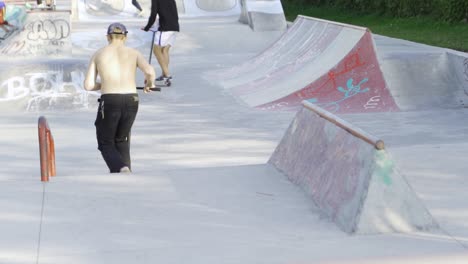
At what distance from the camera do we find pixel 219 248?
18.9 feet

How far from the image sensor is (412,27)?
25.0 m

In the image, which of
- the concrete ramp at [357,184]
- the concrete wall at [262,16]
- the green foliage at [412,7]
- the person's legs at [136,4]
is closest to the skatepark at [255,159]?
the concrete ramp at [357,184]

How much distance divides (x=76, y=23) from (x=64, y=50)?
21.2ft

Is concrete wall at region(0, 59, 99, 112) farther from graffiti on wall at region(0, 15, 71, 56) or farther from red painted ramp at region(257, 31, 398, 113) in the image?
graffiti on wall at region(0, 15, 71, 56)

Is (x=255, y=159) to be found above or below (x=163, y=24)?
above

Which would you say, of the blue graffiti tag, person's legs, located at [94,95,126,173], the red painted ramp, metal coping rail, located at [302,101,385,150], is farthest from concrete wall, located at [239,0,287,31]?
metal coping rail, located at [302,101,385,150]

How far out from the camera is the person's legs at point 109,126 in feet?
26.4

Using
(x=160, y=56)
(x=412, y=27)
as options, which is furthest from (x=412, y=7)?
(x=160, y=56)

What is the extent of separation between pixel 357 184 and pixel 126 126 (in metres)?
2.65

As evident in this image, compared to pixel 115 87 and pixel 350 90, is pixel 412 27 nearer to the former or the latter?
pixel 350 90

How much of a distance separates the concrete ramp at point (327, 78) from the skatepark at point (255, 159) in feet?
0.09

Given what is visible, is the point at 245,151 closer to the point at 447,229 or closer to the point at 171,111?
the point at 171,111

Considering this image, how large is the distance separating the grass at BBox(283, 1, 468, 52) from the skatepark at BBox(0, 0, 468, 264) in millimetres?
2415

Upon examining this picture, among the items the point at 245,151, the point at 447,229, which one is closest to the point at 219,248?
the point at 447,229
